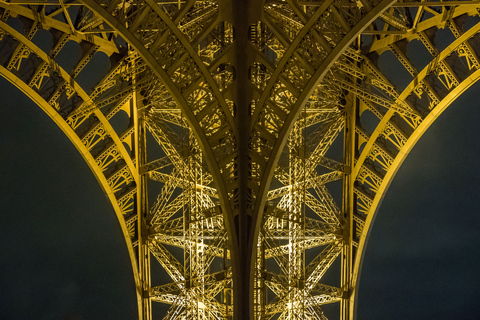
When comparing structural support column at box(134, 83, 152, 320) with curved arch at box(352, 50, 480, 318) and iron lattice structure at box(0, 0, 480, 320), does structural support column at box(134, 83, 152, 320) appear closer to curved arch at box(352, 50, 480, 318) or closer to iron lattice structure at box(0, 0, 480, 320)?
iron lattice structure at box(0, 0, 480, 320)

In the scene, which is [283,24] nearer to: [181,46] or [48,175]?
[181,46]

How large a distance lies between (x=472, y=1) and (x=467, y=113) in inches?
453

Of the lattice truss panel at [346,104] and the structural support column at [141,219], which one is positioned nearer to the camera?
the lattice truss panel at [346,104]

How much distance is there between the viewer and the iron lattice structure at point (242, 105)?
12203mm

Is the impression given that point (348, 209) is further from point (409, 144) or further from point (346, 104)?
point (409, 144)

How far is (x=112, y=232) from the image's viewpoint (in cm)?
2584

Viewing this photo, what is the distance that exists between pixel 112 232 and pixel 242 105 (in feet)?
46.1

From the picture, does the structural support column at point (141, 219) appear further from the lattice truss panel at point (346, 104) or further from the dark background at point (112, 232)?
the dark background at point (112, 232)

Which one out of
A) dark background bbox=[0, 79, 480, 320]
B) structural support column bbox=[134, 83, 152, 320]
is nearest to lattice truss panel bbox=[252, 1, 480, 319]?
structural support column bbox=[134, 83, 152, 320]

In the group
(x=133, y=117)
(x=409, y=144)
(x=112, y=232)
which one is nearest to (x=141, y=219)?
(x=133, y=117)

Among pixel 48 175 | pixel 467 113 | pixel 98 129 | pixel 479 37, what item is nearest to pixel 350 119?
pixel 479 37

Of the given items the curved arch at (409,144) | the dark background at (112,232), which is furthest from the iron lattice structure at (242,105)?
the dark background at (112,232)

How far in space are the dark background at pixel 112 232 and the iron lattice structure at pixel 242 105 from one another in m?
7.17

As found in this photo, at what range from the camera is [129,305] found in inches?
1011
